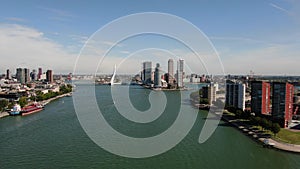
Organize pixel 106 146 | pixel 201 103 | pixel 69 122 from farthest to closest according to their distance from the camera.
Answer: pixel 201 103 → pixel 69 122 → pixel 106 146

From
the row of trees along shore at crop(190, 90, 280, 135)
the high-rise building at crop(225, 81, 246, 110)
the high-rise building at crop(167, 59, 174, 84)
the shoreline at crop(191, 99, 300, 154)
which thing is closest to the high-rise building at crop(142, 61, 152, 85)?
the high-rise building at crop(167, 59, 174, 84)

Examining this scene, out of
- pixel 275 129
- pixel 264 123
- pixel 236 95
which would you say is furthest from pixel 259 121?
pixel 236 95

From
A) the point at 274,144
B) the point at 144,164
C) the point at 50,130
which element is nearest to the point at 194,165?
the point at 144,164

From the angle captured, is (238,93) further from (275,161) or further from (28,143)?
(28,143)

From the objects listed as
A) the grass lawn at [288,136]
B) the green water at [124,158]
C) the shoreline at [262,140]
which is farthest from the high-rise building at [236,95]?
the grass lawn at [288,136]

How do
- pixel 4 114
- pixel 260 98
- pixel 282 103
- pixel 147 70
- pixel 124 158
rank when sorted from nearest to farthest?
pixel 124 158, pixel 282 103, pixel 260 98, pixel 4 114, pixel 147 70

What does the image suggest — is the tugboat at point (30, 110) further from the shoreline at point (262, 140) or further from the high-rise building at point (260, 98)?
the high-rise building at point (260, 98)

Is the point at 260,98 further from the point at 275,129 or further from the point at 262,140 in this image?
the point at 262,140
